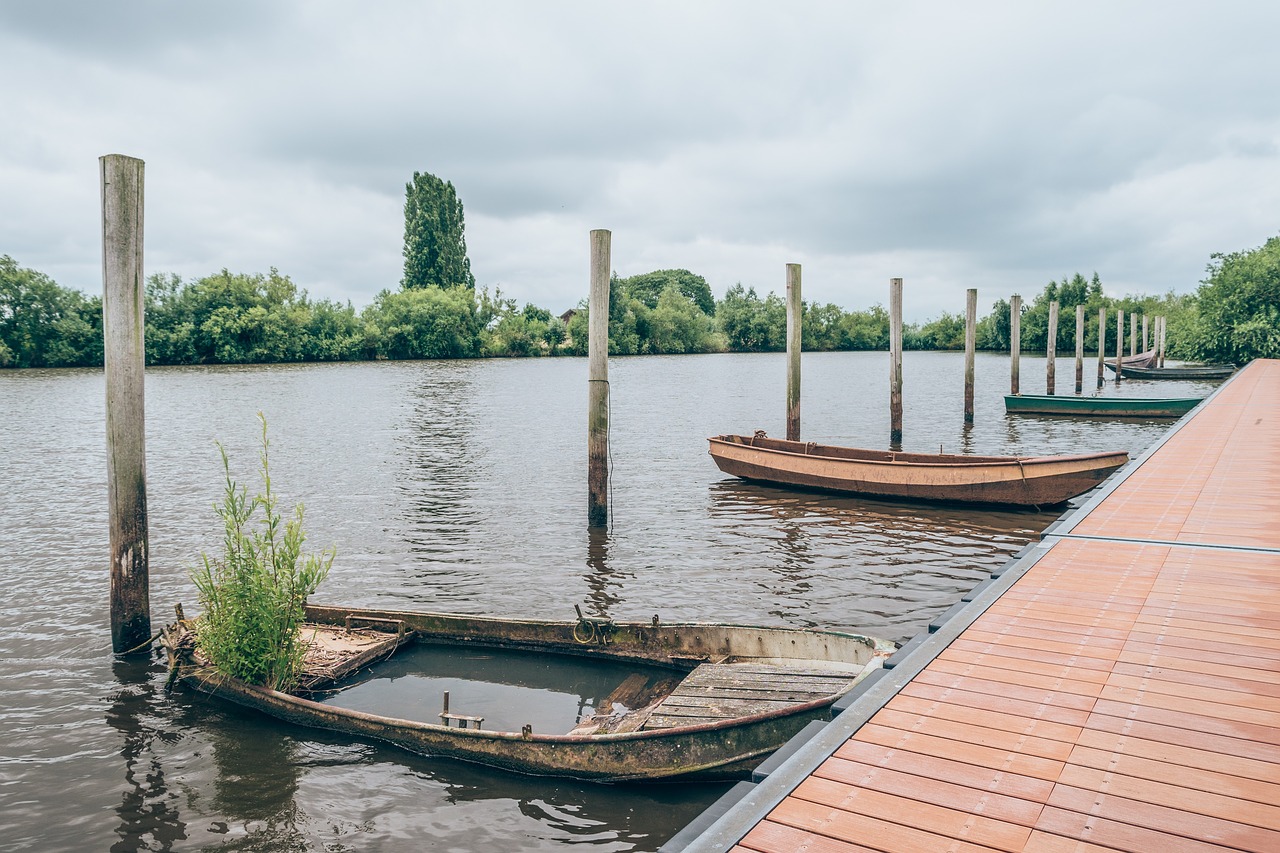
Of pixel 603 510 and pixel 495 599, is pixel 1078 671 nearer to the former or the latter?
pixel 495 599

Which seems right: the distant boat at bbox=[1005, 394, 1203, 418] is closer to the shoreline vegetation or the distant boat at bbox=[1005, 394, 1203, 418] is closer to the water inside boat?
the shoreline vegetation

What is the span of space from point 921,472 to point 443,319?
75494mm

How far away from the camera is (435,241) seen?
89.6m

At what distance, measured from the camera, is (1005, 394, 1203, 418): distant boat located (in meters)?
29.0

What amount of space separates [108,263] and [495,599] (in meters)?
5.92

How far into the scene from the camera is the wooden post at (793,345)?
20.3 metres

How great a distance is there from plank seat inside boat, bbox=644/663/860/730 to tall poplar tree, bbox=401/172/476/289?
85.0m

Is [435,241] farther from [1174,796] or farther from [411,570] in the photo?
[1174,796]

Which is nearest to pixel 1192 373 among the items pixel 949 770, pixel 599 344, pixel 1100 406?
pixel 1100 406

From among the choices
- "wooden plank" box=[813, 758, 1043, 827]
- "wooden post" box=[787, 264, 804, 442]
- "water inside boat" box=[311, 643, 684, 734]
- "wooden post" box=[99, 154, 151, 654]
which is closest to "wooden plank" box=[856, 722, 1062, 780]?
"wooden plank" box=[813, 758, 1043, 827]

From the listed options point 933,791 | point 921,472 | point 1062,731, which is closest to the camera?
point 933,791

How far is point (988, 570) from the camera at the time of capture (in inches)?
478

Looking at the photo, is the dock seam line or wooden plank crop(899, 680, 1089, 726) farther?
the dock seam line

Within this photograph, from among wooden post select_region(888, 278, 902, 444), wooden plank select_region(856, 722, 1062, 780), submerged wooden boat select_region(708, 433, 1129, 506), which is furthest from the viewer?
wooden post select_region(888, 278, 902, 444)
